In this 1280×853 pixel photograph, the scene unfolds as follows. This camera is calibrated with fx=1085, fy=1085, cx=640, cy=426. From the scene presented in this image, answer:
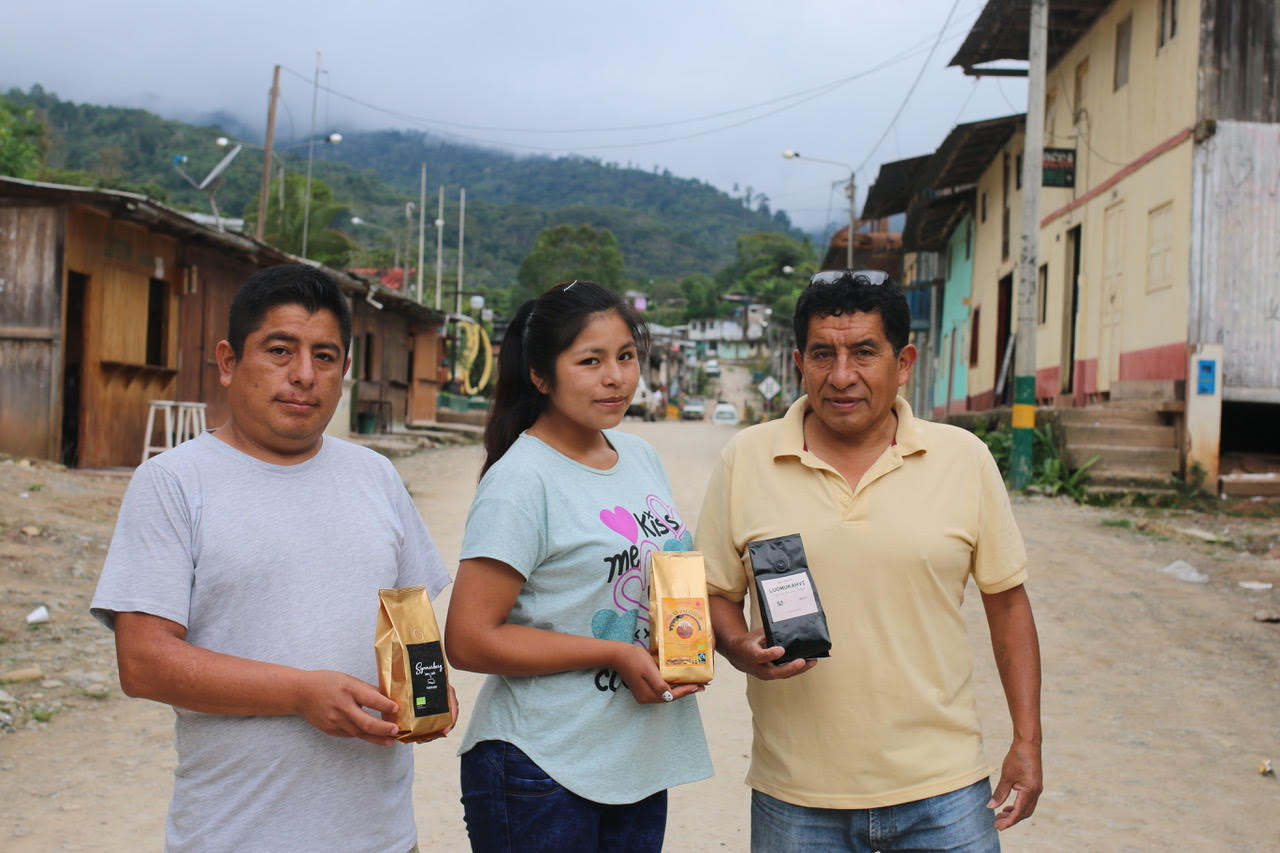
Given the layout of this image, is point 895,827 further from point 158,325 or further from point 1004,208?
point 1004,208

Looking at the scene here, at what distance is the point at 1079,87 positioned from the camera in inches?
645

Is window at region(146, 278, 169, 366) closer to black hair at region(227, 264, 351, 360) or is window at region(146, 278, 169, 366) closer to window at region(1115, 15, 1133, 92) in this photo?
black hair at region(227, 264, 351, 360)

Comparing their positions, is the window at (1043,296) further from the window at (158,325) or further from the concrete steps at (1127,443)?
the window at (158,325)

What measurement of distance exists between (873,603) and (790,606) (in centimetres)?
23

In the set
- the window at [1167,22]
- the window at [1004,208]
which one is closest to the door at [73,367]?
the window at [1167,22]

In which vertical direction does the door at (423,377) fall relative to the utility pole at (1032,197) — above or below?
below

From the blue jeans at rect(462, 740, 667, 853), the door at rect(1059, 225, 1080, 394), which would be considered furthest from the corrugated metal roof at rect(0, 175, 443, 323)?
the door at rect(1059, 225, 1080, 394)

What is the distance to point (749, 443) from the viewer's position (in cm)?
242

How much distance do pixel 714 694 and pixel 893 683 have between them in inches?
146

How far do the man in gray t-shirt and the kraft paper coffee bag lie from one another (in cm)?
72

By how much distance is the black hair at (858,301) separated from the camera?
2352 millimetres

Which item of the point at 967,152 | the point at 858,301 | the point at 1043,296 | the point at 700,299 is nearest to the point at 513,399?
the point at 858,301

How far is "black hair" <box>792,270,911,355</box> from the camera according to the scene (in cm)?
235

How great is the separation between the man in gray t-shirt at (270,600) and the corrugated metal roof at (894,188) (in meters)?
21.9
